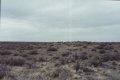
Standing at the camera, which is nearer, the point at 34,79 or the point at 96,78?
the point at 34,79

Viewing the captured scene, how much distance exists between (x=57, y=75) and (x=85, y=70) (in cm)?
246

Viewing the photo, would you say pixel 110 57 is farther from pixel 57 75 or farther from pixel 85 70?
pixel 57 75

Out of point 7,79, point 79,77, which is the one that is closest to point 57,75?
point 79,77

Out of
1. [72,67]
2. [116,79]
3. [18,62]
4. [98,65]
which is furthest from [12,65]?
[116,79]

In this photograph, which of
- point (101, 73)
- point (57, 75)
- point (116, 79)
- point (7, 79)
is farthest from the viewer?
point (101, 73)

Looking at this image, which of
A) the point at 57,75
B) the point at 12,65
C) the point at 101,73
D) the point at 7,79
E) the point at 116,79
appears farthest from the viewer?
the point at 12,65

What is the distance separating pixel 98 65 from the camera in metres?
17.0

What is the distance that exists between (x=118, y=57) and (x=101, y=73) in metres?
7.58

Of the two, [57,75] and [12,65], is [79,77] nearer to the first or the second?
[57,75]

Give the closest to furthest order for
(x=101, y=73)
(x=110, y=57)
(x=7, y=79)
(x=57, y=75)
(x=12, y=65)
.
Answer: (x=7, y=79) → (x=57, y=75) → (x=101, y=73) → (x=12, y=65) → (x=110, y=57)

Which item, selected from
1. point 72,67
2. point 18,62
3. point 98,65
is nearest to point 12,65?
point 18,62

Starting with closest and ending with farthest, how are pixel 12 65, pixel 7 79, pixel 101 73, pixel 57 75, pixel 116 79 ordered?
pixel 7 79
pixel 116 79
pixel 57 75
pixel 101 73
pixel 12 65

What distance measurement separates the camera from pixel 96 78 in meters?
12.5

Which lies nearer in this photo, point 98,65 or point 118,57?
point 98,65
